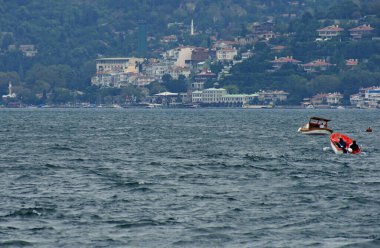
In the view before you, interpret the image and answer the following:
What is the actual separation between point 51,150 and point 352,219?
49770mm

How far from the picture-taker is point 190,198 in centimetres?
6619

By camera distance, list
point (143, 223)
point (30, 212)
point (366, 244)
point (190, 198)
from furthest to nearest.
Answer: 1. point (190, 198)
2. point (30, 212)
3. point (143, 223)
4. point (366, 244)

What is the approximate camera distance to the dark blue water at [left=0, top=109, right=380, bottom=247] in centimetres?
5531

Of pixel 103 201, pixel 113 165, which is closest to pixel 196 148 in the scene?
pixel 113 165

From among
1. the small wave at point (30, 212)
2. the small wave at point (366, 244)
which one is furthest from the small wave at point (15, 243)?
the small wave at point (366, 244)

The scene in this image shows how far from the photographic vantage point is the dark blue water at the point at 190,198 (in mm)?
55312

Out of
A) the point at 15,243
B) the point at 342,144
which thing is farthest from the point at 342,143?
the point at 15,243

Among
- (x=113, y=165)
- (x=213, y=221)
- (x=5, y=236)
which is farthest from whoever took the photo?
(x=113, y=165)

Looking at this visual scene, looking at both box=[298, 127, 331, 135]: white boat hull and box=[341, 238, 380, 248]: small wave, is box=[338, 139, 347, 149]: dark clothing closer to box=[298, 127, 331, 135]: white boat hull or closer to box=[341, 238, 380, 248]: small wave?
box=[298, 127, 331, 135]: white boat hull

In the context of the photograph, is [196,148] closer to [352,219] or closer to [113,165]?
[113,165]

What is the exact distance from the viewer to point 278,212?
201ft

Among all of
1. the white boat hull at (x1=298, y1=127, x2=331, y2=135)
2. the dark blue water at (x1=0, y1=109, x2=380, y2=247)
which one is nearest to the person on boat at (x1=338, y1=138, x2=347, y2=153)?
the dark blue water at (x1=0, y1=109, x2=380, y2=247)

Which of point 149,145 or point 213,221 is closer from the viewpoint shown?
point 213,221

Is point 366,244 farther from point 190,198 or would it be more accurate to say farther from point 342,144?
point 342,144
